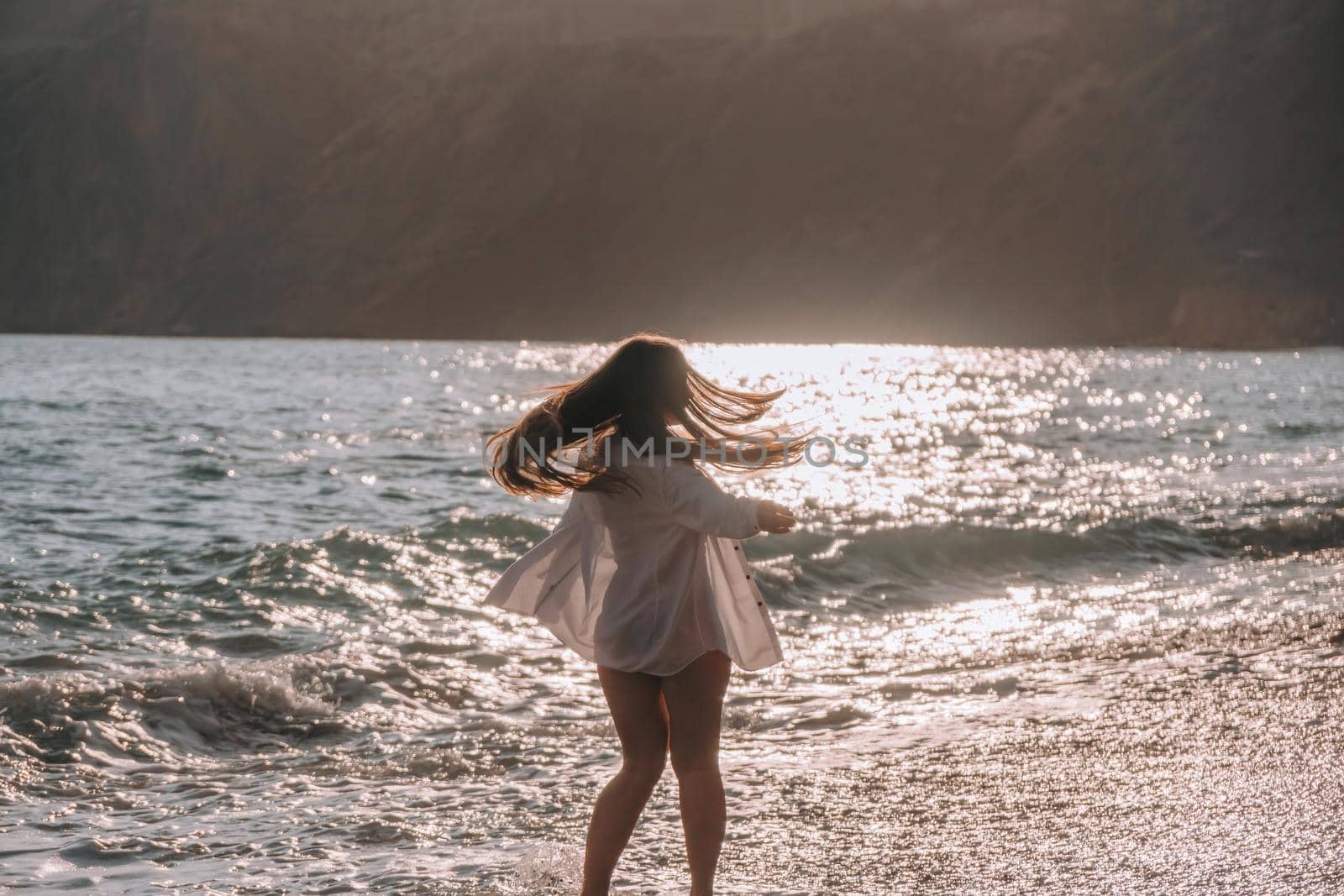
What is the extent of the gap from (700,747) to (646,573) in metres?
0.44

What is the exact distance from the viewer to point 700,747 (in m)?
3.67

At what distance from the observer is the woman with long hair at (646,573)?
3.67 metres

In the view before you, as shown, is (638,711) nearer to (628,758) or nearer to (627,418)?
(628,758)

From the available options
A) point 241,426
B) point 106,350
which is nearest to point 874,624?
point 241,426

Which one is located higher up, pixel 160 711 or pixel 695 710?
pixel 695 710

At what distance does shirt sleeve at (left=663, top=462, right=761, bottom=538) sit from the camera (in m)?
3.41

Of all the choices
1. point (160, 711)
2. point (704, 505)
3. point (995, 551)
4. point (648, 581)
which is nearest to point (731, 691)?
point (160, 711)

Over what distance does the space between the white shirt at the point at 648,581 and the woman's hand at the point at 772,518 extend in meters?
0.14

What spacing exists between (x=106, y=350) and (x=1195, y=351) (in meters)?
52.5

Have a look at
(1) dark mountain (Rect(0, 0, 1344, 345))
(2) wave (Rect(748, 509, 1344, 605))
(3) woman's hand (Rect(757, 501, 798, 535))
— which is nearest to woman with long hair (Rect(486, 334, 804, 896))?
(3) woman's hand (Rect(757, 501, 798, 535))

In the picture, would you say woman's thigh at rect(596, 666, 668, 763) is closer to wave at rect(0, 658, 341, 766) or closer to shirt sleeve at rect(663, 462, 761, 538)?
shirt sleeve at rect(663, 462, 761, 538)

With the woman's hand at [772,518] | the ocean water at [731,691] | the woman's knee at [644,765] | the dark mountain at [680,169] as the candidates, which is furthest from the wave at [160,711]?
the dark mountain at [680,169]

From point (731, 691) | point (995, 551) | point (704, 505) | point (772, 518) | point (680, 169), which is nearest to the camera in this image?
point (772, 518)

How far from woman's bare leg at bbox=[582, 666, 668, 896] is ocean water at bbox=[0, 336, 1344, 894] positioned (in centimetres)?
40
